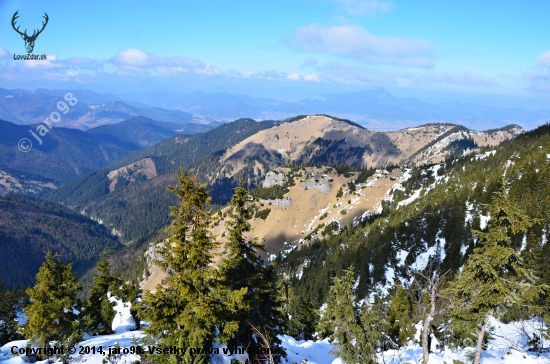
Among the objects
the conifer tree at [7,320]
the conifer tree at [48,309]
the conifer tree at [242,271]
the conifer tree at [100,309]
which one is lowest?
the conifer tree at [7,320]

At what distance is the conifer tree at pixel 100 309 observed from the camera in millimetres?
41188

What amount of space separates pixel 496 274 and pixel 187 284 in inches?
718

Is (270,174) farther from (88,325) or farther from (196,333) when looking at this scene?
(196,333)

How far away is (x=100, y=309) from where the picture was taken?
43.0 meters

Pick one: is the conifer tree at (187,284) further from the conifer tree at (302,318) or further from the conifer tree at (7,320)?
the conifer tree at (302,318)

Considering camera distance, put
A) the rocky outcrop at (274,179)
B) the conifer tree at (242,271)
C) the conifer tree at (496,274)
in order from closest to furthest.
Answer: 1. the conifer tree at (496,274)
2. the conifer tree at (242,271)
3. the rocky outcrop at (274,179)

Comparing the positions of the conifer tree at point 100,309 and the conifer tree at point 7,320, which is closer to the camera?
the conifer tree at point 100,309

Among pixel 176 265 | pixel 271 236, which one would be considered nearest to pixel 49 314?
pixel 176 265

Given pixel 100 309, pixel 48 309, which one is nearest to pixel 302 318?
pixel 100 309

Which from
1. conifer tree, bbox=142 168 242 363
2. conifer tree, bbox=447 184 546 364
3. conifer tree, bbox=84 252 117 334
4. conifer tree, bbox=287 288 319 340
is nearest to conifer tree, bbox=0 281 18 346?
conifer tree, bbox=84 252 117 334

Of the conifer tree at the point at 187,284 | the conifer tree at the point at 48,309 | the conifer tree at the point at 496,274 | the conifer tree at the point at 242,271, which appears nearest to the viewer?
the conifer tree at the point at 187,284

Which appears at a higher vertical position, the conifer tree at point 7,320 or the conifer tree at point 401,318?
the conifer tree at point 401,318

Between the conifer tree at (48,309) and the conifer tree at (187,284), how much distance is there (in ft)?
42.4

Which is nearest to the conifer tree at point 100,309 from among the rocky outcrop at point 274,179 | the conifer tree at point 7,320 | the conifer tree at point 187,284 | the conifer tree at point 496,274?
the conifer tree at point 7,320
